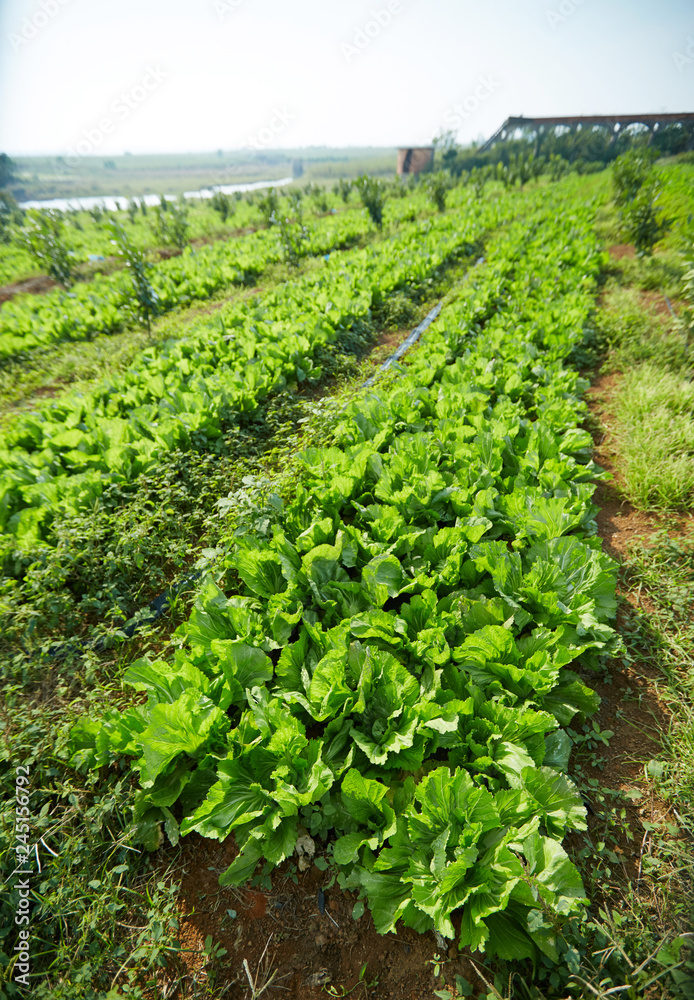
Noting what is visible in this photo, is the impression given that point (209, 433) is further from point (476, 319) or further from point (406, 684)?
point (476, 319)

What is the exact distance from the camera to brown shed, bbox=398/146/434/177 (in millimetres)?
40312

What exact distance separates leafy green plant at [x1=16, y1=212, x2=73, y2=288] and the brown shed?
136 ft

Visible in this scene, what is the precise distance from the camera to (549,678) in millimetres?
2033

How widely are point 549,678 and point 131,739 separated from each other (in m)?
2.09

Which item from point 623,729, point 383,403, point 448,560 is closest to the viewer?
point 623,729

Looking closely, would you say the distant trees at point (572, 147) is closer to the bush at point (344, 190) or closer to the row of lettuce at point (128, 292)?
the bush at point (344, 190)

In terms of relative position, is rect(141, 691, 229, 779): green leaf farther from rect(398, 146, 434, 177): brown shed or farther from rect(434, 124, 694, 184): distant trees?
rect(398, 146, 434, 177): brown shed

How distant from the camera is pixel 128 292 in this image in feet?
26.8

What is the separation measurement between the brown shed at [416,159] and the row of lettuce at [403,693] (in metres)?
49.0

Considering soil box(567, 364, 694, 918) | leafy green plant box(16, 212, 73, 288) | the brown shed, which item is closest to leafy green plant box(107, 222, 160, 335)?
leafy green plant box(16, 212, 73, 288)

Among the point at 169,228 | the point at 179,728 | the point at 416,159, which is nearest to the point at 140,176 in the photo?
the point at 416,159

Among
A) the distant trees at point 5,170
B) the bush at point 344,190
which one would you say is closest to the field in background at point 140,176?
the distant trees at point 5,170

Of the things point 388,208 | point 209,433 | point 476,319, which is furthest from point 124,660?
point 388,208

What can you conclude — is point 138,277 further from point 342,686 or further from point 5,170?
point 5,170
